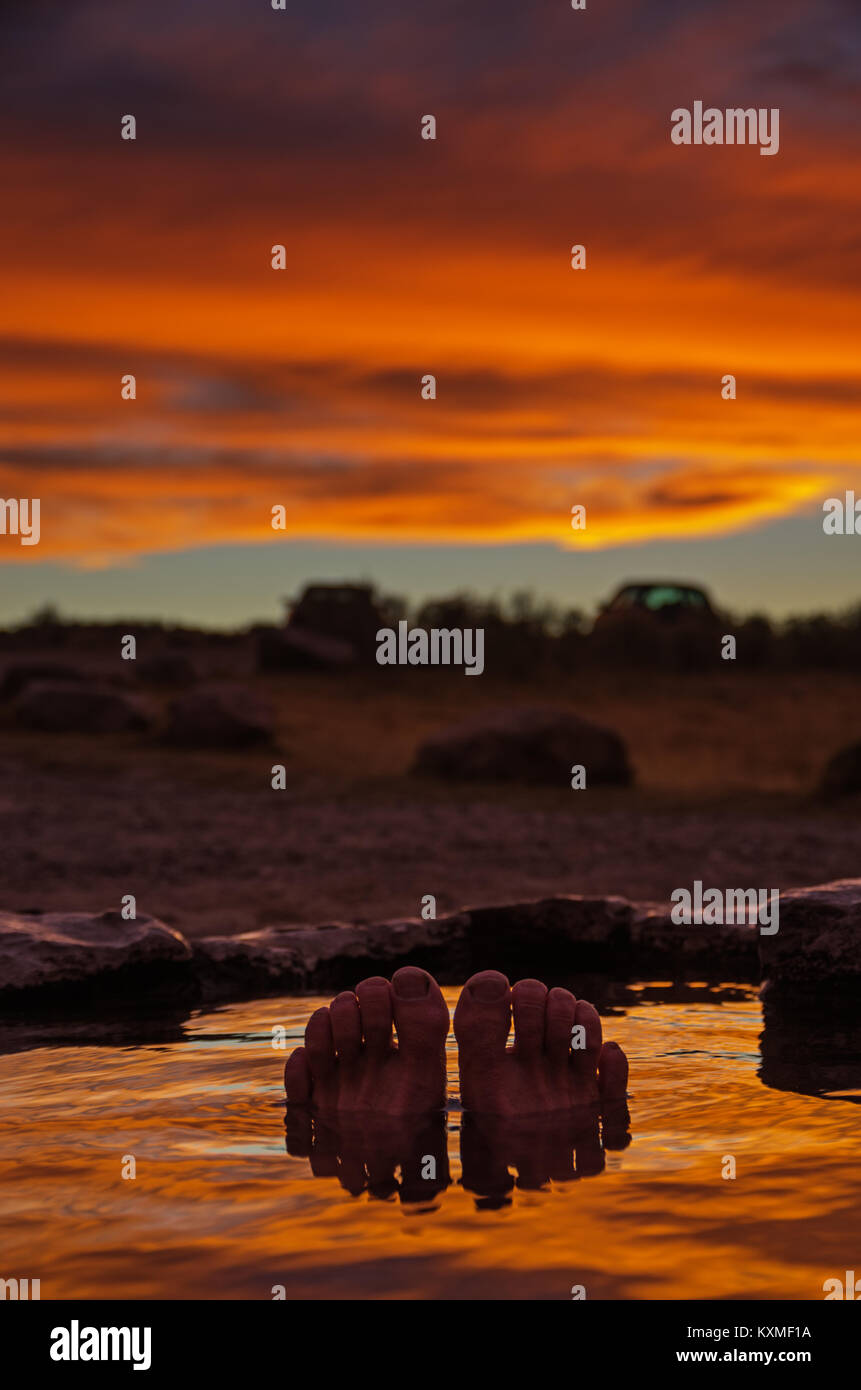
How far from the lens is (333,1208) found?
9.76 ft

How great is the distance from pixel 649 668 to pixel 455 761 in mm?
9242

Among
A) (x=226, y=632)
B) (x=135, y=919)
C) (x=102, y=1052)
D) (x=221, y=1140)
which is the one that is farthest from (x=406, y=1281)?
(x=226, y=632)

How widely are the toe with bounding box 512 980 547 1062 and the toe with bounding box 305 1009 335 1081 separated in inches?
17.6

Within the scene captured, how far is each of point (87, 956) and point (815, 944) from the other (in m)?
2.47

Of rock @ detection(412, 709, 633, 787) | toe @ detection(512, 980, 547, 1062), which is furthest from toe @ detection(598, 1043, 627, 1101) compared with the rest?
rock @ detection(412, 709, 633, 787)

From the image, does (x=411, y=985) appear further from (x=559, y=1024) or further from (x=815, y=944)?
(x=815, y=944)

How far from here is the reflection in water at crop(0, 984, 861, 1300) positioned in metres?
2.65

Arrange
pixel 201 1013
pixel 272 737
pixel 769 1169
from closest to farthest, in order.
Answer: pixel 769 1169 → pixel 201 1013 → pixel 272 737

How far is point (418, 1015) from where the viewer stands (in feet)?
11.3

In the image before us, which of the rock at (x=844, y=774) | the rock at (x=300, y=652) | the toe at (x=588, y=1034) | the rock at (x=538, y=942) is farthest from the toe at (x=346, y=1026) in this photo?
the rock at (x=300, y=652)

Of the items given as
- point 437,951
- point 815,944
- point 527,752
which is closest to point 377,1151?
point 815,944

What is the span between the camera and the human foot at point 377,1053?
11.3 feet

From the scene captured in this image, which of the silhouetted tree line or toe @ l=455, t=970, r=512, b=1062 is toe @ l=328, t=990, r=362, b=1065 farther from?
the silhouetted tree line
